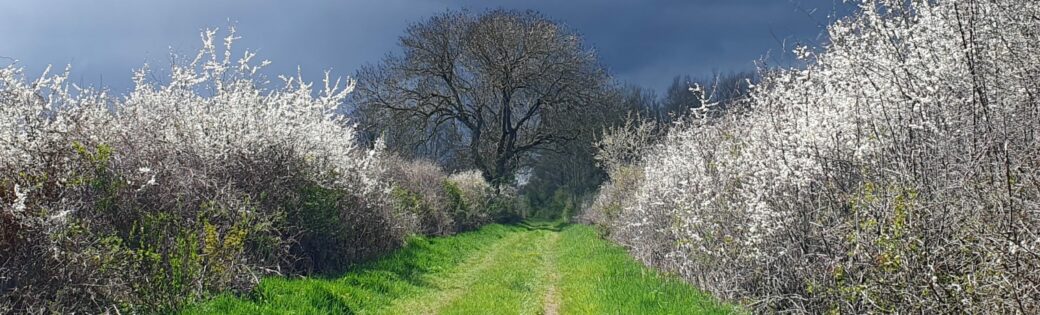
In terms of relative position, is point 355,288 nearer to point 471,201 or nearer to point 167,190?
point 167,190

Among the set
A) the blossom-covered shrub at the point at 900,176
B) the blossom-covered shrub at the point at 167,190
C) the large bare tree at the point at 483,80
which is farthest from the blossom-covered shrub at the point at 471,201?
the blossom-covered shrub at the point at 900,176

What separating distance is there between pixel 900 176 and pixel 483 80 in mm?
32681

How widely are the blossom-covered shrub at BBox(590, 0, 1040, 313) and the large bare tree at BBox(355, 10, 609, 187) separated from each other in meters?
27.9

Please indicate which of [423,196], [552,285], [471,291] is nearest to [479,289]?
[471,291]

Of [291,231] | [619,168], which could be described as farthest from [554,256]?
[291,231]

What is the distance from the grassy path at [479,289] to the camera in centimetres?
741

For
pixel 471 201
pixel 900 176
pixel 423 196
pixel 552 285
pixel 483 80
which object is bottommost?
pixel 552 285

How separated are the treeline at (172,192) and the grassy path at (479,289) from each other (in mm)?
524

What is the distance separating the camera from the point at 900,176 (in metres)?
4.87

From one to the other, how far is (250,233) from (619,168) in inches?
506

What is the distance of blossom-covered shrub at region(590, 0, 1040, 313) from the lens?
4.18 meters

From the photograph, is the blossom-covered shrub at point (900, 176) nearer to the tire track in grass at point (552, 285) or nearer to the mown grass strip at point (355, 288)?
the tire track in grass at point (552, 285)

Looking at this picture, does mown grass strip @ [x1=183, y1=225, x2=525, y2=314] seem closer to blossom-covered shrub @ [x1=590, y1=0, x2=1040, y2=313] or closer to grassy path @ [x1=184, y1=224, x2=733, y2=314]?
grassy path @ [x1=184, y1=224, x2=733, y2=314]

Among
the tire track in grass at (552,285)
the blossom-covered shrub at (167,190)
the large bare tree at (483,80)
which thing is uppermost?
the large bare tree at (483,80)
